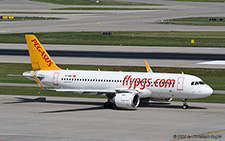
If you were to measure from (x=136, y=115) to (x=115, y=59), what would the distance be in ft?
162

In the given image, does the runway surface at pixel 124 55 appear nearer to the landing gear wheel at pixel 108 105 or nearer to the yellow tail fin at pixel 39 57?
the yellow tail fin at pixel 39 57

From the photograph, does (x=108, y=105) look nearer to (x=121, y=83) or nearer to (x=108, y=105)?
(x=108, y=105)

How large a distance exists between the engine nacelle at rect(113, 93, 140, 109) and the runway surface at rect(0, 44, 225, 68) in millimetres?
37712

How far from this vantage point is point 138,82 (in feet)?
192

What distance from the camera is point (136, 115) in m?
54.2

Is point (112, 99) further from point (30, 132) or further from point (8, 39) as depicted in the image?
point (8, 39)

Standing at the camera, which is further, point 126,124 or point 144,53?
point 144,53

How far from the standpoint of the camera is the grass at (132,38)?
130 metres

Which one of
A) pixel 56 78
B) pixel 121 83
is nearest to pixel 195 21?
pixel 56 78

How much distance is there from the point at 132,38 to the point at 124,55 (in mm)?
31570

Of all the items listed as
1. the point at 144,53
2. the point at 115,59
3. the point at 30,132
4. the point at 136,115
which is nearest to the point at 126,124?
the point at 136,115

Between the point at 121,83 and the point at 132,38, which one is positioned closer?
the point at 121,83

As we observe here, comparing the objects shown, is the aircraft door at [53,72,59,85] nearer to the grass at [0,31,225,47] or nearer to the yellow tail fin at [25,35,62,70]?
the yellow tail fin at [25,35,62,70]

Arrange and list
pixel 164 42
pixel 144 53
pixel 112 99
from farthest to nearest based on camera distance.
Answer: pixel 164 42, pixel 144 53, pixel 112 99
